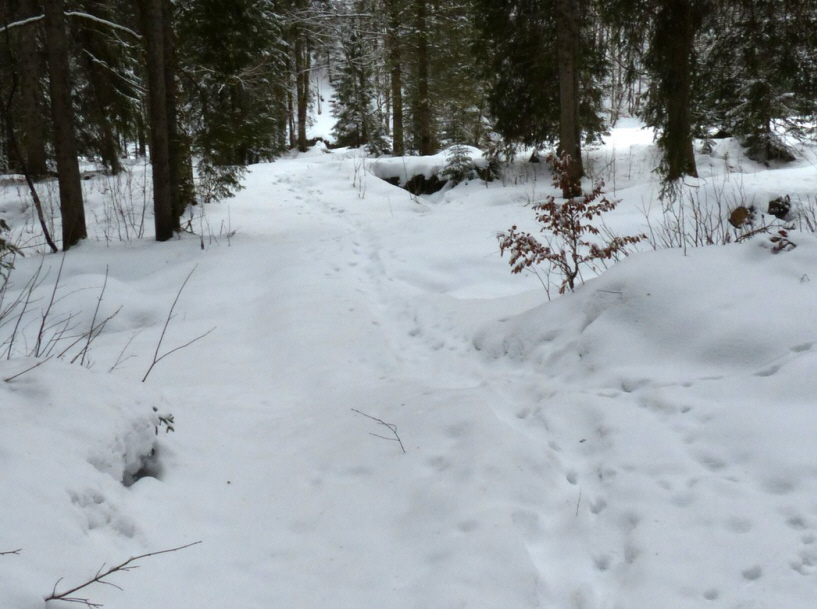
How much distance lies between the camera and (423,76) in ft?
54.4

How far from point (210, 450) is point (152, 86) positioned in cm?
640

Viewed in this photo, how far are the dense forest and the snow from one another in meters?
2.93

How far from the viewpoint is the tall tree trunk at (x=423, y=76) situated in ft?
52.5

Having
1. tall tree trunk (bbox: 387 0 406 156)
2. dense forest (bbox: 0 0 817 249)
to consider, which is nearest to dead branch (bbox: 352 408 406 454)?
dense forest (bbox: 0 0 817 249)

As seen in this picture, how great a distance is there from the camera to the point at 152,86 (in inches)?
303

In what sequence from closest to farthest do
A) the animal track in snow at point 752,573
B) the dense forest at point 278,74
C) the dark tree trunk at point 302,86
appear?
the animal track in snow at point 752,573 → the dense forest at point 278,74 → the dark tree trunk at point 302,86

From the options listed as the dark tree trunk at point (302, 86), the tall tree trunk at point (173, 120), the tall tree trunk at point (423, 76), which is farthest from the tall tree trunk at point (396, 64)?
the tall tree trunk at point (173, 120)

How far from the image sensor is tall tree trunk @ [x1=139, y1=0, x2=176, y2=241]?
300 inches

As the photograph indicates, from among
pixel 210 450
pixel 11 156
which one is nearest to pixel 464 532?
pixel 210 450

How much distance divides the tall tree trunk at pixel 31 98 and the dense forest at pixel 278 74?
47 mm

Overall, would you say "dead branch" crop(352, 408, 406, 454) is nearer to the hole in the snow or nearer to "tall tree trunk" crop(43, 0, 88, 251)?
the hole in the snow

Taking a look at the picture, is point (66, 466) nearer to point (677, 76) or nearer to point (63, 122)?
point (63, 122)

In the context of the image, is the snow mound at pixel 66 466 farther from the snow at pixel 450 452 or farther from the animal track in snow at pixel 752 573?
the animal track in snow at pixel 752 573

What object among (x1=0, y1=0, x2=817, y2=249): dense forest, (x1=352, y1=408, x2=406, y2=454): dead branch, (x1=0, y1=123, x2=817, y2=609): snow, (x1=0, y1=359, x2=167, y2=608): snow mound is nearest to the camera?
(x1=0, y1=359, x2=167, y2=608): snow mound
